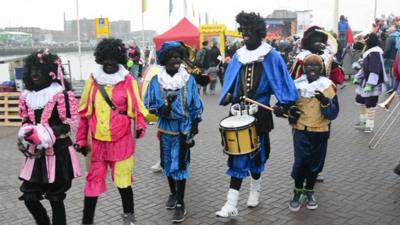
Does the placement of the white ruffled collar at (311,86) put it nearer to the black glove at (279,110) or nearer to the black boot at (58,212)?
the black glove at (279,110)

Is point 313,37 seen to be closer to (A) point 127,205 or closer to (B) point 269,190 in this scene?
(B) point 269,190

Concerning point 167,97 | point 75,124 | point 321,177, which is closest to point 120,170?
point 75,124

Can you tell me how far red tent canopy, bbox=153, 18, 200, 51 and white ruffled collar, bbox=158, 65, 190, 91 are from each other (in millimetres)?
12986

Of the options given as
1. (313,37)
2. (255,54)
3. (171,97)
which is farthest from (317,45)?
(171,97)

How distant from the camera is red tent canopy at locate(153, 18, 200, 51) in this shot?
1796cm

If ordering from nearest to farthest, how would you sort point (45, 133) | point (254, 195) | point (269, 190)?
point (45, 133) → point (254, 195) → point (269, 190)

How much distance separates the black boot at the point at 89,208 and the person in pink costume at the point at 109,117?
0.4 inches

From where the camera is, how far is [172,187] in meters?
5.23

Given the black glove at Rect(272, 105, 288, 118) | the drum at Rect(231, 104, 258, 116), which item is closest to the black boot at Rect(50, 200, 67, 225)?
the drum at Rect(231, 104, 258, 116)

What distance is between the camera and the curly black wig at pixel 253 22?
4801 millimetres

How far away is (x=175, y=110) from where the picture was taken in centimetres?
482

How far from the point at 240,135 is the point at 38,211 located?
199 cm

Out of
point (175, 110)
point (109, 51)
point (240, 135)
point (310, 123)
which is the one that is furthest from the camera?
point (310, 123)

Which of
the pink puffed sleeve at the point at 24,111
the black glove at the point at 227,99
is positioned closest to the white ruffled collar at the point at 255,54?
the black glove at the point at 227,99
